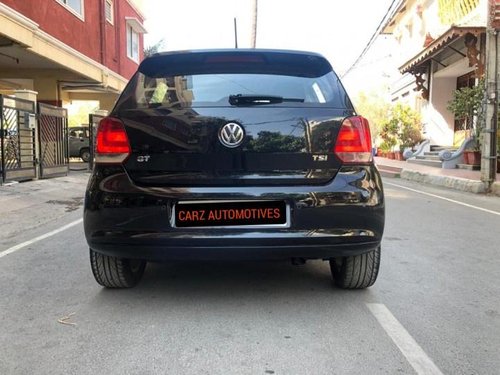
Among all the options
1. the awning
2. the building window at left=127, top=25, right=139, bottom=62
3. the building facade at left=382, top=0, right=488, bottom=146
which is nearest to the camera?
the awning

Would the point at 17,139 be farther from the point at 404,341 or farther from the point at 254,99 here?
the point at 404,341

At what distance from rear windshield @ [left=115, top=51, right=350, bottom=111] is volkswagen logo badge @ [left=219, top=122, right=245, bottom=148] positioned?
0.17 meters

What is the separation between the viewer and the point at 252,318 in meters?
3.57

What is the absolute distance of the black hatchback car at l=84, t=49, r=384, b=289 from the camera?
3.43 m

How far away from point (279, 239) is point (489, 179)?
10.2 metres

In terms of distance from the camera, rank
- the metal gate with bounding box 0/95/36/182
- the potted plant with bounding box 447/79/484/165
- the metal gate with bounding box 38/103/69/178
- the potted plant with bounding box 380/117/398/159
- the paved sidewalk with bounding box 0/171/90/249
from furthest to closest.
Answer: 1. the potted plant with bounding box 380/117/398/159
2. the potted plant with bounding box 447/79/484/165
3. the metal gate with bounding box 38/103/69/178
4. the metal gate with bounding box 0/95/36/182
5. the paved sidewalk with bounding box 0/171/90/249

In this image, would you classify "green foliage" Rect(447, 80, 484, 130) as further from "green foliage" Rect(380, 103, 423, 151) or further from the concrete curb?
"green foliage" Rect(380, 103, 423, 151)

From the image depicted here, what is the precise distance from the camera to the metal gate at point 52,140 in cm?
1408

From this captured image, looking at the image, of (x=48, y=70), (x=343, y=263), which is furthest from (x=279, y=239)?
(x=48, y=70)

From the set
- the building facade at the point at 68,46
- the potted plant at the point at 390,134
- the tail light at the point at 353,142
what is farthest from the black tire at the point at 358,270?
the potted plant at the point at 390,134

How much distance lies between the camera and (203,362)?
2922mm

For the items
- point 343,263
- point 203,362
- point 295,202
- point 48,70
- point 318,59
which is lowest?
point 203,362

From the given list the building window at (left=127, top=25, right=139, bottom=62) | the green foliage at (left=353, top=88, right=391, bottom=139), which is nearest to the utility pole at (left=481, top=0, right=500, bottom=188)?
the building window at (left=127, top=25, right=139, bottom=62)

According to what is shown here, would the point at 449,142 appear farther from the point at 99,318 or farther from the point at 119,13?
the point at 99,318
